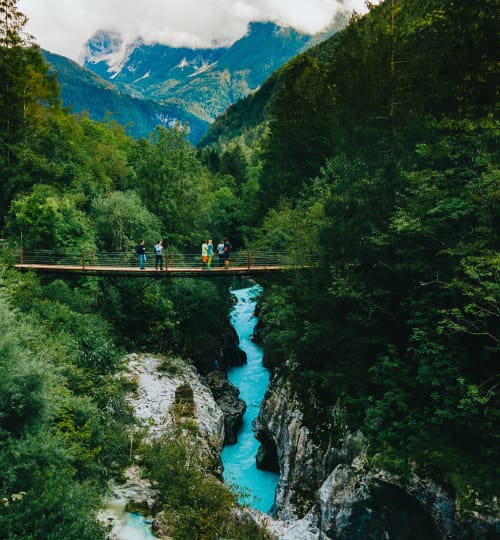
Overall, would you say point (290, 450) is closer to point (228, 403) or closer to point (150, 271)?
point (228, 403)

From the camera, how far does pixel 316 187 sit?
918 inches

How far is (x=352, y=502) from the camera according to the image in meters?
11.6

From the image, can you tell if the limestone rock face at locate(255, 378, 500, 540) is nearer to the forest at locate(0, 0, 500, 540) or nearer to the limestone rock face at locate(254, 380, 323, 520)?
the limestone rock face at locate(254, 380, 323, 520)

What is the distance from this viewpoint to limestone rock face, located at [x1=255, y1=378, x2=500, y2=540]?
32.5 feet

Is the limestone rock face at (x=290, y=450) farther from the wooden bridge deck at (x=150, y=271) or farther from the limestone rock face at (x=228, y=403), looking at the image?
the wooden bridge deck at (x=150, y=271)

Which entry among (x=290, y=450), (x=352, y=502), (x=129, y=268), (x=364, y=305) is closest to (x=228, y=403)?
(x=290, y=450)

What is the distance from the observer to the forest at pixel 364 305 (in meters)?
9.92

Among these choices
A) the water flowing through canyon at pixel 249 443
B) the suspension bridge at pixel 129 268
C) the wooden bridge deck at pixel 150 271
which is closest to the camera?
the water flowing through canyon at pixel 249 443

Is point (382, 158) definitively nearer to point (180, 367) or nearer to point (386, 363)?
point (386, 363)

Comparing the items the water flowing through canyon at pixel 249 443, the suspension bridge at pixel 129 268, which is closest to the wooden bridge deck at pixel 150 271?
the suspension bridge at pixel 129 268

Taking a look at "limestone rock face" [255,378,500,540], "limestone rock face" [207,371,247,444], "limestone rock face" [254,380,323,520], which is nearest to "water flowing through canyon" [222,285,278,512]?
"limestone rock face" [207,371,247,444]

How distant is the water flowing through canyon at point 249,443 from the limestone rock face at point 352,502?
1.77 metres

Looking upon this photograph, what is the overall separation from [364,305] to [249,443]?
1226 cm

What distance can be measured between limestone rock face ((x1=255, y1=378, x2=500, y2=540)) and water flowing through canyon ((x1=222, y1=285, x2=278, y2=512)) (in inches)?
69.5
